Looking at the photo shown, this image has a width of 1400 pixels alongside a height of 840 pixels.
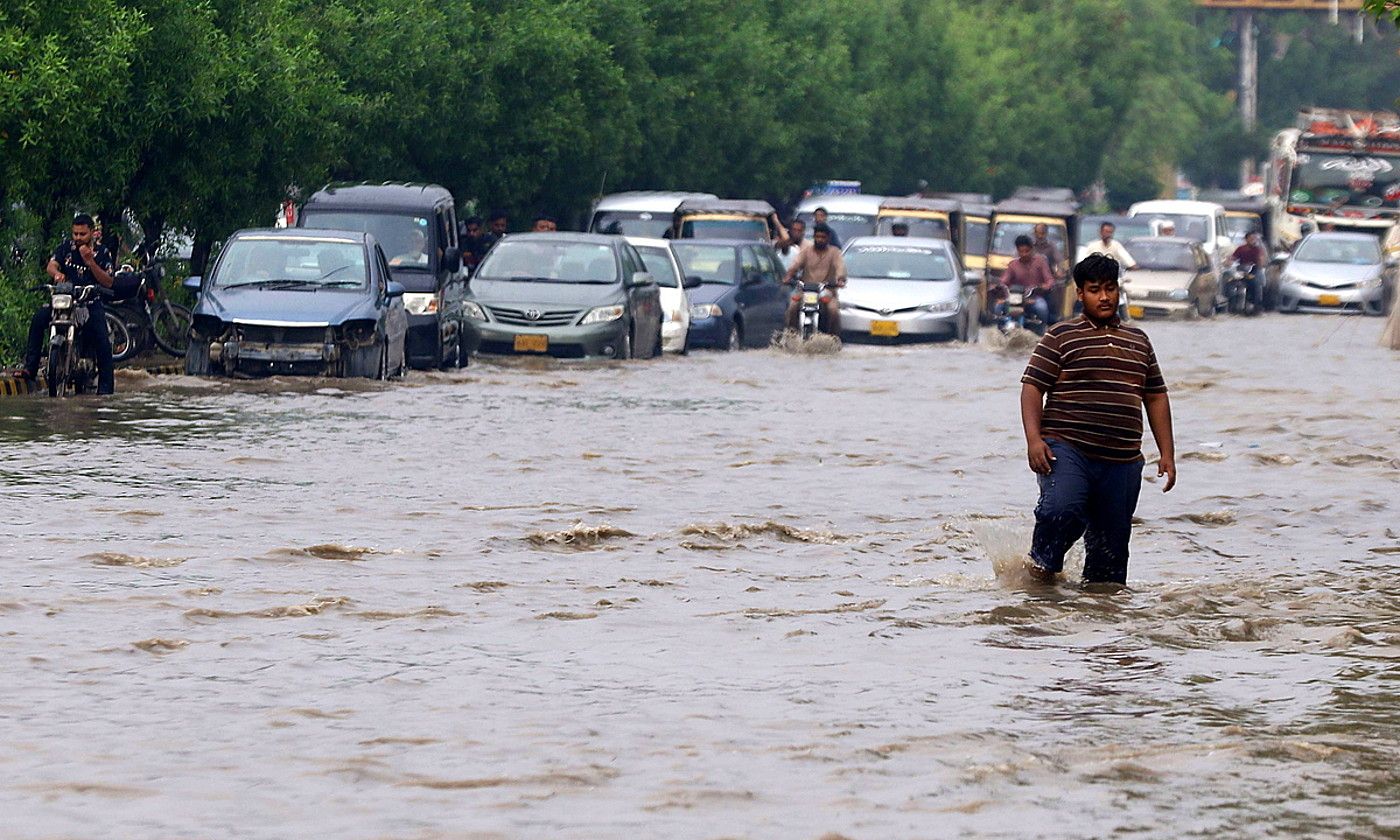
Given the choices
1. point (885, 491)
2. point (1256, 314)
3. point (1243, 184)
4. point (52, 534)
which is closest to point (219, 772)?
point (52, 534)

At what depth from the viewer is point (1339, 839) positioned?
6859mm

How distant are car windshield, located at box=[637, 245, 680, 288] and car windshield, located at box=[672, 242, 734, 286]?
3.33 ft

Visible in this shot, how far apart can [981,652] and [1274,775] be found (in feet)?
7.97

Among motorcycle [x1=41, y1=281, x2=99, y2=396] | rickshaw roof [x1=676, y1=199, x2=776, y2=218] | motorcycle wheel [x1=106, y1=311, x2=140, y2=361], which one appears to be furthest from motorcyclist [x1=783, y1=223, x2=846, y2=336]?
motorcycle [x1=41, y1=281, x2=99, y2=396]

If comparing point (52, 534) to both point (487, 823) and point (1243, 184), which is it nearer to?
point (487, 823)

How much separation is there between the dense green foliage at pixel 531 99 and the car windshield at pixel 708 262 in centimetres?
372

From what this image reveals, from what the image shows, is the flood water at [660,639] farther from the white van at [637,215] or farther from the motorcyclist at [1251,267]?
the motorcyclist at [1251,267]

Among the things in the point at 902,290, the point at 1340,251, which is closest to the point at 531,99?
the point at 902,290

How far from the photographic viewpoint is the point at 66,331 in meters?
21.4

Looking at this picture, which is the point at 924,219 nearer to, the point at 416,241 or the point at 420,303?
the point at 416,241

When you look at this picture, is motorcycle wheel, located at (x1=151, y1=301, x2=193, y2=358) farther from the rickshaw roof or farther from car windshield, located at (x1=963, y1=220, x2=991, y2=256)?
car windshield, located at (x1=963, y1=220, x2=991, y2=256)

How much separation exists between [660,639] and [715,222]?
93.7 feet

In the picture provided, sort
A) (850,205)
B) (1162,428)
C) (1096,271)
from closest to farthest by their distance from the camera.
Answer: (1096,271), (1162,428), (850,205)

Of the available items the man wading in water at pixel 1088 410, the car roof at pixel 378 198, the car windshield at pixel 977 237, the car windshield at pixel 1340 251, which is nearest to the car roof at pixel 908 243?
the car roof at pixel 378 198
